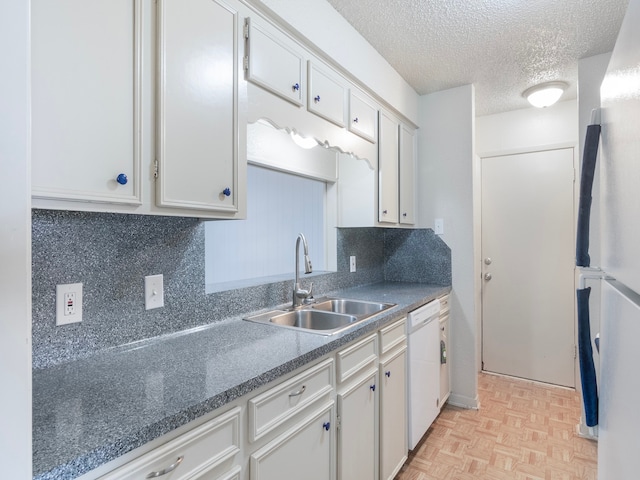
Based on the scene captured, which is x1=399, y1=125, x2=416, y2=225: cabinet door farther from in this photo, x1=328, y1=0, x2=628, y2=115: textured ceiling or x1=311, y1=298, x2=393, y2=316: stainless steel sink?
x1=311, y1=298, x2=393, y2=316: stainless steel sink

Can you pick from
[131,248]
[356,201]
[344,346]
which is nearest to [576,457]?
[344,346]

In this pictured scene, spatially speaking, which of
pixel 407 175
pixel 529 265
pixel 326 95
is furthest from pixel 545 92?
pixel 326 95

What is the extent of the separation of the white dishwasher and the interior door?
1256mm

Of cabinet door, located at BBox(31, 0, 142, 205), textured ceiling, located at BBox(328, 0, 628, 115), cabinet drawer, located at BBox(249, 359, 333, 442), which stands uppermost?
textured ceiling, located at BBox(328, 0, 628, 115)

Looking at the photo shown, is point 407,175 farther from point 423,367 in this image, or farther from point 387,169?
point 423,367

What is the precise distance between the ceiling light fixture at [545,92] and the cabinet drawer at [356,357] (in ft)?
7.82

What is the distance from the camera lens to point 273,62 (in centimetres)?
146

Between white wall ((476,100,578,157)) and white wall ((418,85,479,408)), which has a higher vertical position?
white wall ((476,100,578,157))

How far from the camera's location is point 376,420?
167cm

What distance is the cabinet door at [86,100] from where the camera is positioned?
0.81m

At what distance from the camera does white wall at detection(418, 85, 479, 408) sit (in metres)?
2.70

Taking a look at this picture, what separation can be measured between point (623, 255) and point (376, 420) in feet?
4.64

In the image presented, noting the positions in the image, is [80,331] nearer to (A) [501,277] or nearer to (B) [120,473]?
(B) [120,473]

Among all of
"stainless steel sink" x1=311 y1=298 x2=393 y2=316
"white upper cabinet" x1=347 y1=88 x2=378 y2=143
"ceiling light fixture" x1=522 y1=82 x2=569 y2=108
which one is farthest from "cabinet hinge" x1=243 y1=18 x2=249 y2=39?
"ceiling light fixture" x1=522 y1=82 x2=569 y2=108
